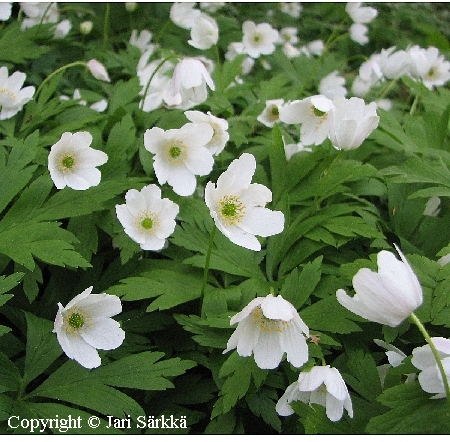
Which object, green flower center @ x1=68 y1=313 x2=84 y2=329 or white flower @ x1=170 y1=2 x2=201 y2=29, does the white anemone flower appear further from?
white flower @ x1=170 y1=2 x2=201 y2=29

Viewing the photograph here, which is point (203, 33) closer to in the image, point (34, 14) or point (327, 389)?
point (34, 14)

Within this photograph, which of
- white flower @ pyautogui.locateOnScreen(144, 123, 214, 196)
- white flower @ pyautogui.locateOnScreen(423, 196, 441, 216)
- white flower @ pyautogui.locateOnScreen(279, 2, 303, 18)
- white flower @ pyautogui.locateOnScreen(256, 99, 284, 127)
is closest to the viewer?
white flower @ pyautogui.locateOnScreen(144, 123, 214, 196)

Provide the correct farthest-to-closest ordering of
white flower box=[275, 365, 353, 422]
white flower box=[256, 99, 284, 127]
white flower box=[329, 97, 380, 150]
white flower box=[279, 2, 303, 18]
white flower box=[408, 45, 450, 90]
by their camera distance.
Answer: white flower box=[279, 2, 303, 18]
white flower box=[408, 45, 450, 90]
white flower box=[256, 99, 284, 127]
white flower box=[329, 97, 380, 150]
white flower box=[275, 365, 353, 422]

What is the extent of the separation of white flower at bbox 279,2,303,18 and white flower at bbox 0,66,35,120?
2670mm

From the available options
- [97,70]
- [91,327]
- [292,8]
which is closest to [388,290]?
[91,327]

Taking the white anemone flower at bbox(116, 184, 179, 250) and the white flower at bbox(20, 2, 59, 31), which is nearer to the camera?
the white anemone flower at bbox(116, 184, 179, 250)

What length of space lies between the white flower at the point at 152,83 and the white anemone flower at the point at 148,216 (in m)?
0.53

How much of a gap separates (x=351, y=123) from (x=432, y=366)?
865 mm

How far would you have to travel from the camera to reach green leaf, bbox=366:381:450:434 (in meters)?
1.33

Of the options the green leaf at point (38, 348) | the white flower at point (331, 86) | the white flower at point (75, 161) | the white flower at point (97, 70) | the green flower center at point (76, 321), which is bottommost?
the white flower at point (331, 86)

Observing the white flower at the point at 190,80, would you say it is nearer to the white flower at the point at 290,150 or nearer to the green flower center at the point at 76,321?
the white flower at the point at 290,150

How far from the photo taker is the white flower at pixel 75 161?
190 cm

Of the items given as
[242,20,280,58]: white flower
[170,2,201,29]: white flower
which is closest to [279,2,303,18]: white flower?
[242,20,280,58]: white flower

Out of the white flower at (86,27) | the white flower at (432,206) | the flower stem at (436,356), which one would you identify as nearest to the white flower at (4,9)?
the white flower at (86,27)
